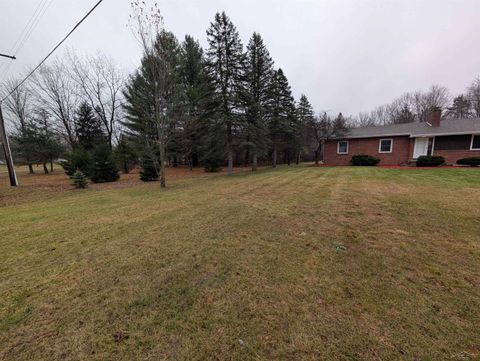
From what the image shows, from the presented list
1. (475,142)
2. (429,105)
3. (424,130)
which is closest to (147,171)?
(424,130)

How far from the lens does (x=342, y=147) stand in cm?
1977

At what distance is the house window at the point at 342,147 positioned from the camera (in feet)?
64.0

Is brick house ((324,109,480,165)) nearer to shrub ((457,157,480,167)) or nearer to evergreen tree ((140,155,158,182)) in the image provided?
shrub ((457,157,480,167))

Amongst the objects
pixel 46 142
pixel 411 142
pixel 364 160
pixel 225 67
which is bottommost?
Result: pixel 364 160

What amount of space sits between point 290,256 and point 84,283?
274cm

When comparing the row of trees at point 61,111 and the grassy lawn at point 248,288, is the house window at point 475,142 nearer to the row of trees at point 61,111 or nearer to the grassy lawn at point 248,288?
the grassy lawn at point 248,288

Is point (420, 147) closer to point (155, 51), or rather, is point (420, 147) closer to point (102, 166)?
point (155, 51)

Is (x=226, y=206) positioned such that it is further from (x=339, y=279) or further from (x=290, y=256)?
(x=339, y=279)

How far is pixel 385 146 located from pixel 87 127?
32286mm

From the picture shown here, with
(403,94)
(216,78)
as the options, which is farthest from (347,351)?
(403,94)

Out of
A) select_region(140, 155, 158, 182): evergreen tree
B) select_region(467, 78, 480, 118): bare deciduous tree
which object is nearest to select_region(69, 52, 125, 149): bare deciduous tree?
select_region(140, 155, 158, 182): evergreen tree

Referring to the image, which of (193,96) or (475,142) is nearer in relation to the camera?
(475,142)

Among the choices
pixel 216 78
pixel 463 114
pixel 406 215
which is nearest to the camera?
pixel 406 215

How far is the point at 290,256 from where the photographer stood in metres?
3.07
